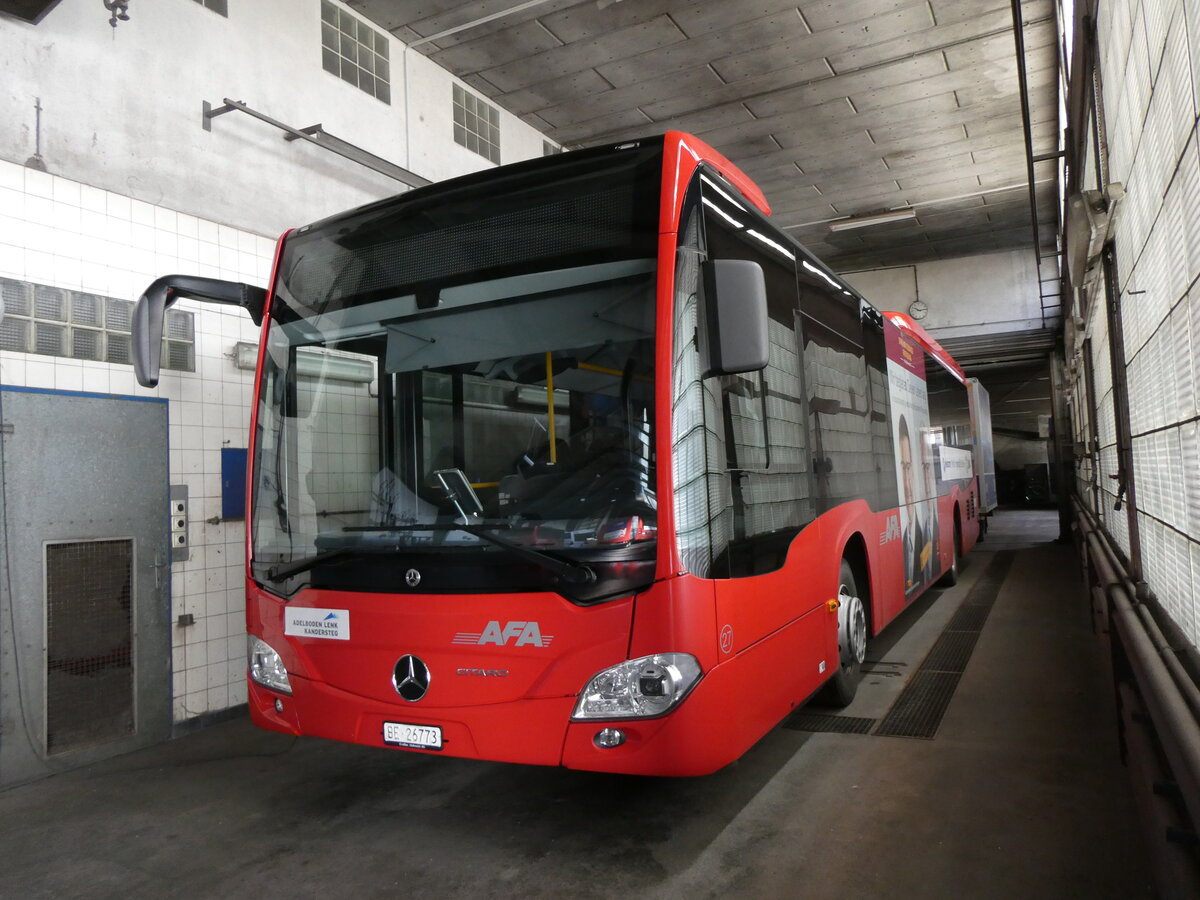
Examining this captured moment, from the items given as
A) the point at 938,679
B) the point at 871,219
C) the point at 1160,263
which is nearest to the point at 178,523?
the point at 938,679

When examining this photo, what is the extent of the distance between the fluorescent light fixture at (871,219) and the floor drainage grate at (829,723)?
27.7 ft

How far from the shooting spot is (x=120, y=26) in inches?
181

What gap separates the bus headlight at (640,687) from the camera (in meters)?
2.68

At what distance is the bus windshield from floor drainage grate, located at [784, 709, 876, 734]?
2239 millimetres

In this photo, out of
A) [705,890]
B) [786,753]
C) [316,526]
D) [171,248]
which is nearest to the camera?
[705,890]

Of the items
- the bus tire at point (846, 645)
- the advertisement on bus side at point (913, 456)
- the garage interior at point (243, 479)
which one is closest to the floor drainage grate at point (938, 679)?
the garage interior at point (243, 479)

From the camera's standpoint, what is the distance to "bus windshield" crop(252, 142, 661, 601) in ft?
9.20

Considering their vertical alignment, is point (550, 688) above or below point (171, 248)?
below

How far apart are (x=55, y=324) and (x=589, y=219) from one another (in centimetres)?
310

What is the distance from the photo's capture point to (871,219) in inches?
444

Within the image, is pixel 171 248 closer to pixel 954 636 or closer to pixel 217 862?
pixel 217 862

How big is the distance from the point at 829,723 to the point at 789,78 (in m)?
5.87

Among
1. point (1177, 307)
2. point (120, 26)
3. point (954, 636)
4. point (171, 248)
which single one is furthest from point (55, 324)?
A: point (954, 636)

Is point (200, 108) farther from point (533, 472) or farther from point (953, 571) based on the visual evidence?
point (953, 571)
